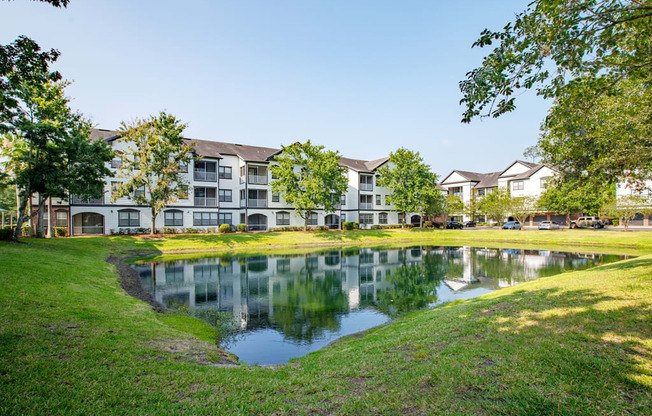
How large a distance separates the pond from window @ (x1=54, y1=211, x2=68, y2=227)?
1904 cm

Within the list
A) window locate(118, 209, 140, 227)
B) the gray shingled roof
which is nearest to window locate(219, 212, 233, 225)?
window locate(118, 209, 140, 227)

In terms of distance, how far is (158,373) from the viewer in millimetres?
5637

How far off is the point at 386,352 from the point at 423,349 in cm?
80

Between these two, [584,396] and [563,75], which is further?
[563,75]

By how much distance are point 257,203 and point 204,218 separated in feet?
24.8

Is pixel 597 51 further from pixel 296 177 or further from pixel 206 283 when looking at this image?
pixel 296 177

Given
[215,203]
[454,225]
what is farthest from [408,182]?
[215,203]

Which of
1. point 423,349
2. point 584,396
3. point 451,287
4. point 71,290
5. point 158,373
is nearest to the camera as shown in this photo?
point 584,396

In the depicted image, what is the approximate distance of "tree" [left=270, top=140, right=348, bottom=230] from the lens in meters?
45.8

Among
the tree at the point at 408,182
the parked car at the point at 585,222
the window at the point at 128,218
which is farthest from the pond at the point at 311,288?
the parked car at the point at 585,222

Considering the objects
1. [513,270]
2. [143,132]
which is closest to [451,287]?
[513,270]

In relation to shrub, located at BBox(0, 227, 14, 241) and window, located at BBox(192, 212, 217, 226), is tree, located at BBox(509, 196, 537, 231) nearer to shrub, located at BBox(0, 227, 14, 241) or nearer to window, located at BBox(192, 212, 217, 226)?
window, located at BBox(192, 212, 217, 226)

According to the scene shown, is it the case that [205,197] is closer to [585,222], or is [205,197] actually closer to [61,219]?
[61,219]

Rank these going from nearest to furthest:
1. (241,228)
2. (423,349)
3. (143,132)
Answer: (423,349)
(143,132)
(241,228)
